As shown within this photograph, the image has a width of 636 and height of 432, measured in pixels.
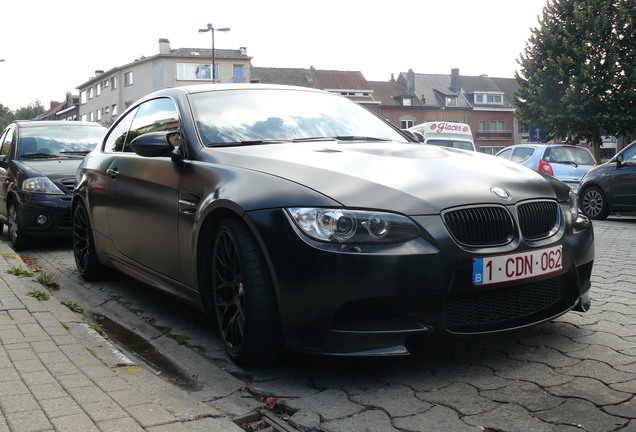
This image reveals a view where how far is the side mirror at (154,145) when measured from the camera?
14.0ft

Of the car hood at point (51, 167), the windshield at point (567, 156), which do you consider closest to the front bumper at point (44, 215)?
the car hood at point (51, 167)

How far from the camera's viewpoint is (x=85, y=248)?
613 centimetres

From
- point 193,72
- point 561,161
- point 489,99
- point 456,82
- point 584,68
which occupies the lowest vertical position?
point 561,161

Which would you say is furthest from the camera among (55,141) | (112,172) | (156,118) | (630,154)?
(630,154)

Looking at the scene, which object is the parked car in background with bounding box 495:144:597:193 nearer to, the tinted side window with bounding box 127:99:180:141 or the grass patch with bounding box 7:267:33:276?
the tinted side window with bounding box 127:99:180:141

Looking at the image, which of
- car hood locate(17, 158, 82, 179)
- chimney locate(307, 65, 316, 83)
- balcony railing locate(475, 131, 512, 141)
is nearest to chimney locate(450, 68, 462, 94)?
balcony railing locate(475, 131, 512, 141)

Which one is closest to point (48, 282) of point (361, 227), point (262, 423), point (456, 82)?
point (262, 423)

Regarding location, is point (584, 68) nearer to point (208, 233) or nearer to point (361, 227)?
point (208, 233)

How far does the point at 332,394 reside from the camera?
10.5ft

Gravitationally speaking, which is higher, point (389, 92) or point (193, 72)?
point (193, 72)

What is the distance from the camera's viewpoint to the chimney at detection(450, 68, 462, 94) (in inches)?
2977

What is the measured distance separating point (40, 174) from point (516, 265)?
6693mm

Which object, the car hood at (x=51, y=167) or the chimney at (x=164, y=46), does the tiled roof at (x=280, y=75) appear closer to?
the chimney at (x=164, y=46)

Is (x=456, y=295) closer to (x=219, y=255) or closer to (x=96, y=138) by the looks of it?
(x=219, y=255)
